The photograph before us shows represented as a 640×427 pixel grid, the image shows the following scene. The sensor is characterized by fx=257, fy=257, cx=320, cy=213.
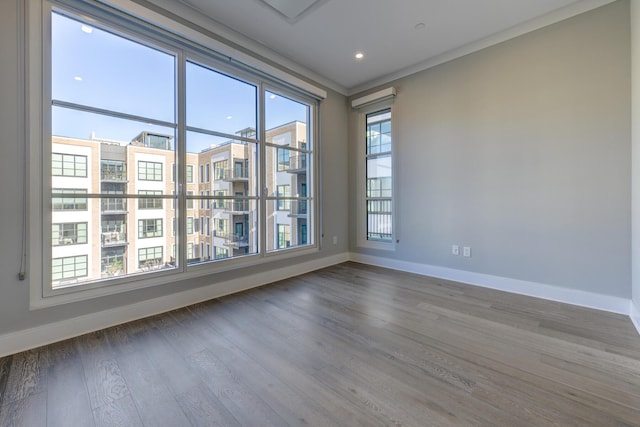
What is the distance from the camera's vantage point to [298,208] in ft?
12.9

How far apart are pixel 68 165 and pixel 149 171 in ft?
1.81

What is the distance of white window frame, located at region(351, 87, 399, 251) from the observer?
3.93 meters

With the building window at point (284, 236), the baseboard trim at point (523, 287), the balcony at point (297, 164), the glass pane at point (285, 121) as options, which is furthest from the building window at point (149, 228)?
the baseboard trim at point (523, 287)

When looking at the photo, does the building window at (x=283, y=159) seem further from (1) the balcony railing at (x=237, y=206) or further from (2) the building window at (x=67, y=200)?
(2) the building window at (x=67, y=200)

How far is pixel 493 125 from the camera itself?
3.06 metres

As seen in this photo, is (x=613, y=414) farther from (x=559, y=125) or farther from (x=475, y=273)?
(x=559, y=125)

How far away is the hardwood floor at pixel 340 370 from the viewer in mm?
1264

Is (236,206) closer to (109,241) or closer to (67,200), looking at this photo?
(109,241)

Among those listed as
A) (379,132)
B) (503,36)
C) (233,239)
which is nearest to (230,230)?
(233,239)

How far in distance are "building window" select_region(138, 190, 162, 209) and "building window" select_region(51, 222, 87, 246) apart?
1.41 feet

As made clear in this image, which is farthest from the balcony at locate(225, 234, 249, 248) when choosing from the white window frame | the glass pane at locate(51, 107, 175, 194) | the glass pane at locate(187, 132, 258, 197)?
the white window frame

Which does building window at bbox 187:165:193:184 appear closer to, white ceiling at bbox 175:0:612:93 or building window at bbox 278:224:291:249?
building window at bbox 278:224:291:249

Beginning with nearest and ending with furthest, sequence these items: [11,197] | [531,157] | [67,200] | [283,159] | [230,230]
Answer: [11,197] < [67,200] < [531,157] < [230,230] < [283,159]

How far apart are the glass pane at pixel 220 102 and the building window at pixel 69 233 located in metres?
1.33
